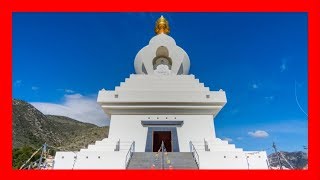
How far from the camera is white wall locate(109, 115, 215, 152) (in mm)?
13742

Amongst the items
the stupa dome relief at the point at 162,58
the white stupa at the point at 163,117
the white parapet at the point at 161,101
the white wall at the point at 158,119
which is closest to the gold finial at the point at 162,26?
the stupa dome relief at the point at 162,58

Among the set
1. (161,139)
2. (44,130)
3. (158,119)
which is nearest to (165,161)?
(158,119)

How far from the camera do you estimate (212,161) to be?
1046 centimetres

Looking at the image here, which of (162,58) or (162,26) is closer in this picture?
(162,58)

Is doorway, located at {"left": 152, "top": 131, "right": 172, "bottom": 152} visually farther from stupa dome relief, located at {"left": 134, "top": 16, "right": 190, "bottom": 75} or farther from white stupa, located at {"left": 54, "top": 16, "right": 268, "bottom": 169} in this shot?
stupa dome relief, located at {"left": 134, "top": 16, "right": 190, "bottom": 75}

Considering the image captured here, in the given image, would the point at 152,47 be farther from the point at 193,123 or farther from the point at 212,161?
the point at 212,161

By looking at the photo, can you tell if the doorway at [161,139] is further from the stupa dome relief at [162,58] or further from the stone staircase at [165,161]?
the stupa dome relief at [162,58]

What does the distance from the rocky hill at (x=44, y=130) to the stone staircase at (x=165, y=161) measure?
89.8ft

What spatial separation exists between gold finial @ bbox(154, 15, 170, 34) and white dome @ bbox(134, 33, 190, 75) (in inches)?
88.4

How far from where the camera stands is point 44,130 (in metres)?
47.2

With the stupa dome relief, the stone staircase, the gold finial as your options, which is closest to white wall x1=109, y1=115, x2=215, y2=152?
the stone staircase

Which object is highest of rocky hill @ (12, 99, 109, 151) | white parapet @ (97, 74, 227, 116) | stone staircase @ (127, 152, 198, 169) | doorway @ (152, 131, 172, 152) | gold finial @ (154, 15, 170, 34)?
gold finial @ (154, 15, 170, 34)

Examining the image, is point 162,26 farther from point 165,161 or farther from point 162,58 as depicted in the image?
A: point 165,161

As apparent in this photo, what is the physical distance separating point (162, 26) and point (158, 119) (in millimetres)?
8397
